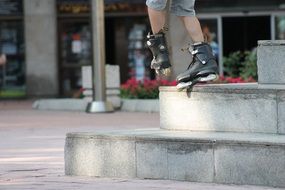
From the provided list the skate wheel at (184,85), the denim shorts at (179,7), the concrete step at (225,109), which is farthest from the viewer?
the denim shorts at (179,7)

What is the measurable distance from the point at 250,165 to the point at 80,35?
19736 mm

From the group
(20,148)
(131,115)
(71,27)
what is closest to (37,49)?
(71,27)

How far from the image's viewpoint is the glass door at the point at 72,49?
2691 centimetres

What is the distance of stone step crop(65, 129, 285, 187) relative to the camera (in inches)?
293

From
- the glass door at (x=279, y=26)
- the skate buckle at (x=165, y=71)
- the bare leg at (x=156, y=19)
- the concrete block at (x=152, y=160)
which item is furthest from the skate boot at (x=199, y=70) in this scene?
the glass door at (x=279, y=26)

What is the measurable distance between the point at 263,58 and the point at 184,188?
63.1 inches

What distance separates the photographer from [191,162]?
25.9ft

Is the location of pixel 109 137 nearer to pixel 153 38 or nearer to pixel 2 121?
pixel 153 38

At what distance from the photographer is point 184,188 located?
7602 mm

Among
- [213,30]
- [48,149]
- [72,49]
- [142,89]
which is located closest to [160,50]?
[48,149]

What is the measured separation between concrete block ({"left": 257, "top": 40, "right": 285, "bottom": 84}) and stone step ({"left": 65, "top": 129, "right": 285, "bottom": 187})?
2.20 ft

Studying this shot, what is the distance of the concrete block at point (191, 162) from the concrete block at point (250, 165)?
0.08 m

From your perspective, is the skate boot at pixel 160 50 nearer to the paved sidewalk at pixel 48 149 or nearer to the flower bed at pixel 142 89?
the paved sidewalk at pixel 48 149

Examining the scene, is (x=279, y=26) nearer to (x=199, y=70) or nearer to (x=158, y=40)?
(x=158, y=40)
